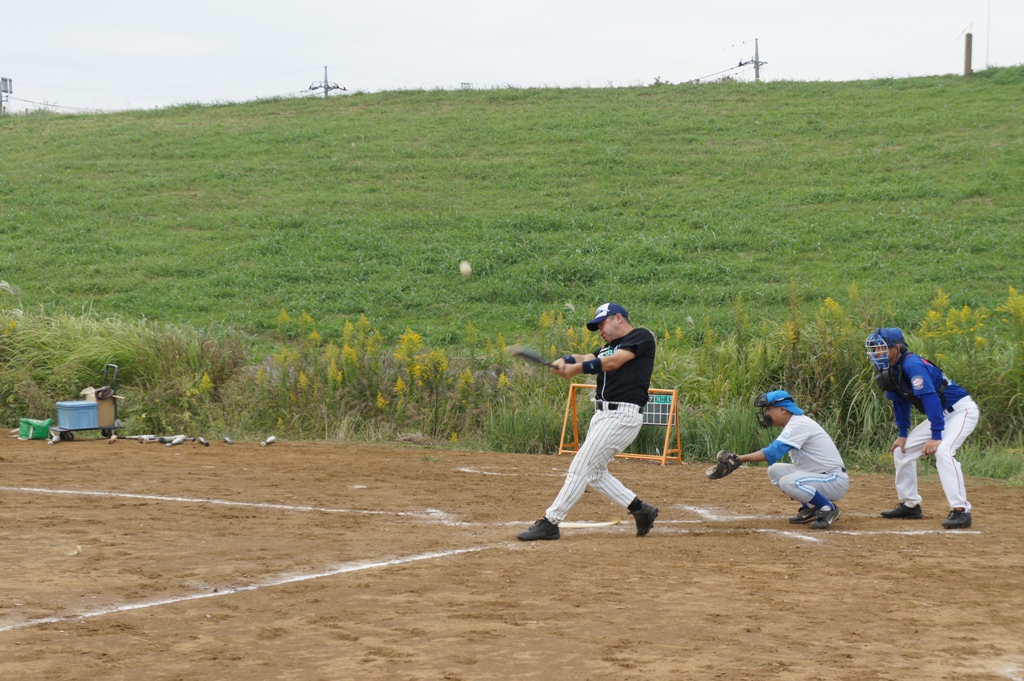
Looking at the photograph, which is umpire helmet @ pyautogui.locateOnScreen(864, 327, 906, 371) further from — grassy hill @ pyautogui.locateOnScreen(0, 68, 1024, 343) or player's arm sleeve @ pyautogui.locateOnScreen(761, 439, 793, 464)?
grassy hill @ pyautogui.locateOnScreen(0, 68, 1024, 343)

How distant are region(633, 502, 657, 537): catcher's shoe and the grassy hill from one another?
11170 millimetres

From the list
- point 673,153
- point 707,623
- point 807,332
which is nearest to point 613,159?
point 673,153

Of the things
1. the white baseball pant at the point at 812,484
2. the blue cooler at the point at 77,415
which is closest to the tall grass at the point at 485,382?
the blue cooler at the point at 77,415

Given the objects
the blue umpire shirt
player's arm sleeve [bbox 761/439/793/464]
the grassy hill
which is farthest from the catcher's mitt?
the grassy hill

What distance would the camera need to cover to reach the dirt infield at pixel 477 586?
5492 millimetres

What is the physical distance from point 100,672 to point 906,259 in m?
21.9

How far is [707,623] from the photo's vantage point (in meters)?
6.17

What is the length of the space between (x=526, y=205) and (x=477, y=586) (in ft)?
76.3

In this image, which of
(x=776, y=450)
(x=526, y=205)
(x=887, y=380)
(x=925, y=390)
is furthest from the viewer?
(x=526, y=205)

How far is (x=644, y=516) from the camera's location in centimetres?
883

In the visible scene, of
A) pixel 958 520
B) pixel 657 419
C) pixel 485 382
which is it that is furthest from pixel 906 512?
pixel 485 382

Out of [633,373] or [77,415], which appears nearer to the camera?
[633,373]

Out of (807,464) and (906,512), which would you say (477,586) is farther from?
(906,512)

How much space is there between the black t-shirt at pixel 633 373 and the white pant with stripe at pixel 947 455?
2676mm
